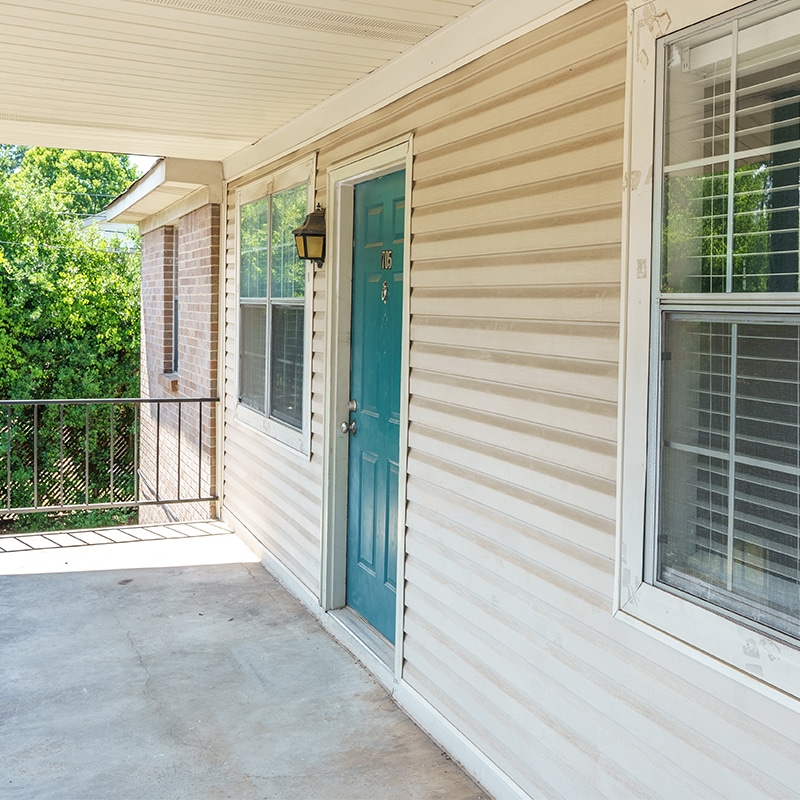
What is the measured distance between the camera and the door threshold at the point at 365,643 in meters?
3.71

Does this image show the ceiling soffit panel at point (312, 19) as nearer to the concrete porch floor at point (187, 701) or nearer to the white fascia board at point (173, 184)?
the concrete porch floor at point (187, 701)

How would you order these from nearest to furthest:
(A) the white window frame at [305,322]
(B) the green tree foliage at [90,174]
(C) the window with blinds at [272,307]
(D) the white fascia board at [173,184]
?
(A) the white window frame at [305,322] < (C) the window with blinds at [272,307] < (D) the white fascia board at [173,184] < (B) the green tree foliage at [90,174]

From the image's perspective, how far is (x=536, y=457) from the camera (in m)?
2.65

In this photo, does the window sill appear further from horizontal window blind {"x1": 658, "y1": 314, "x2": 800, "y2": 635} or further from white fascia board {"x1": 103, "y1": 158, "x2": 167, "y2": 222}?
horizontal window blind {"x1": 658, "y1": 314, "x2": 800, "y2": 635}

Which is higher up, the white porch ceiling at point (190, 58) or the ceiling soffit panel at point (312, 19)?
the white porch ceiling at point (190, 58)

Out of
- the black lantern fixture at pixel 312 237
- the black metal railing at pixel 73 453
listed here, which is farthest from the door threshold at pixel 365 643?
the black metal railing at pixel 73 453

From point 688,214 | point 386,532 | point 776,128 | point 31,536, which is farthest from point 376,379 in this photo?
point 31,536

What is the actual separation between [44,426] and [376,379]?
405 inches

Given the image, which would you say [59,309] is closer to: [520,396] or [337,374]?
[337,374]

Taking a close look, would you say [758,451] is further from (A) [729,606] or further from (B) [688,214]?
(B) [688,214]

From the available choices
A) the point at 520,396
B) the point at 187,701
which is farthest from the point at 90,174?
the point at 520,396

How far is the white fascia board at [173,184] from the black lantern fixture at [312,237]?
7.15 feet

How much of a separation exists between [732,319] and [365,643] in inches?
99.8

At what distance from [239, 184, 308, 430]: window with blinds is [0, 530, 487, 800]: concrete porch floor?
1139 millimetres
